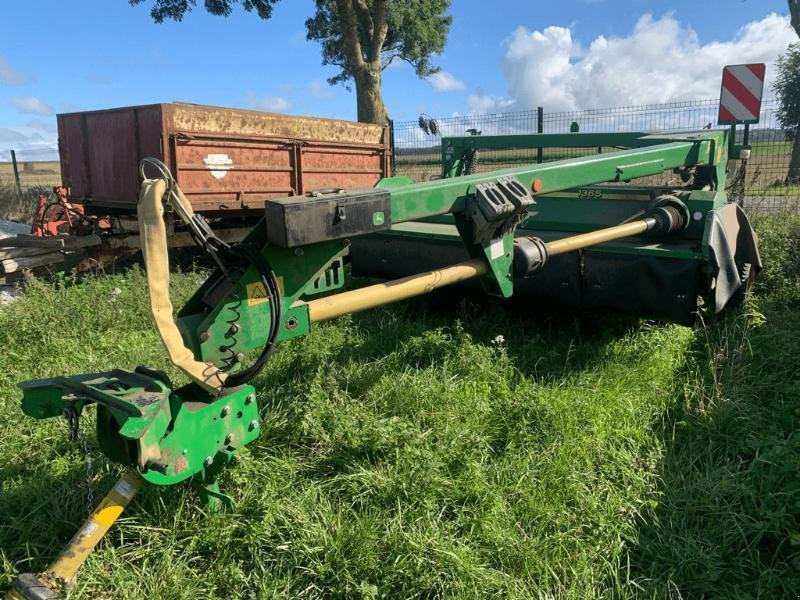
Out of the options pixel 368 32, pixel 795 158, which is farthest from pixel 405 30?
pixel 795 158

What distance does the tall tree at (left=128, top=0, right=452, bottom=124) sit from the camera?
1362 cm

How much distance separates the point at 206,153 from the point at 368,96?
7615 millimetres

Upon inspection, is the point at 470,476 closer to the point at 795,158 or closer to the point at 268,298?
the point at 268,298

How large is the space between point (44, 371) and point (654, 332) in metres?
3.85

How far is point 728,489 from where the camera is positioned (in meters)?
2.64

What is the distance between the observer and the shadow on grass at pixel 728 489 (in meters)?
2.26

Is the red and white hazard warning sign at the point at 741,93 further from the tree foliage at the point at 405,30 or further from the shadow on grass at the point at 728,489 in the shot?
the tree foliage at the point at 405,30

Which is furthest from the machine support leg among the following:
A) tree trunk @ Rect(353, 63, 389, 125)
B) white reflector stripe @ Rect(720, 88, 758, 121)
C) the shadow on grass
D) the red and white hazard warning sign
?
tree trunk @ Rect(353, 63, 389, 125)

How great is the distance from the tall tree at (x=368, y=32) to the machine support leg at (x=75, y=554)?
40.0 ft

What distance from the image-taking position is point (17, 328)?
4.29 metres

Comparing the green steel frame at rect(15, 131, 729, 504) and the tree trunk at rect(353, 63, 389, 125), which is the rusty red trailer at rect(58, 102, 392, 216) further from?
the tree trunk at rect(353, 63, 389, 125)

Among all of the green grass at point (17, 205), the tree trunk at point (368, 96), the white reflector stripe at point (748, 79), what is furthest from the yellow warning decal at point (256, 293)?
the green grass at point (17, 205)

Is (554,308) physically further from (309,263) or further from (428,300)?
(309,263)

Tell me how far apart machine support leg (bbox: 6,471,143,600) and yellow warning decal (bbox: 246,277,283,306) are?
0.67 m
